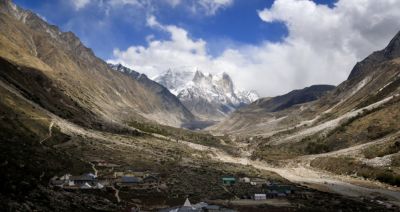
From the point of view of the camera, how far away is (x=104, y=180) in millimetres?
96125

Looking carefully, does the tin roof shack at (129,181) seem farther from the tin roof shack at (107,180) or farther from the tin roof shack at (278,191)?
the tin roof shack at (278,191)

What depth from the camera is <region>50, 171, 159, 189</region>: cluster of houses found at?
81019 millimetres

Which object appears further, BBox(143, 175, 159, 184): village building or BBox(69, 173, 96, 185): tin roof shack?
BBox(143, 175, 159, 184): village building

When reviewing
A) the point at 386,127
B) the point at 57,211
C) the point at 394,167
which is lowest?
the point at 57,211

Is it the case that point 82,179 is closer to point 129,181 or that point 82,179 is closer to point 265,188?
point 129,181

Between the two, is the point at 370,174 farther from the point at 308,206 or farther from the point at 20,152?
the point at 20,152

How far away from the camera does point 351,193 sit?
104 m

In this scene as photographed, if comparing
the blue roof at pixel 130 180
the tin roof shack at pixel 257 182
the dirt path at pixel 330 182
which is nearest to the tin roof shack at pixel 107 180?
the blue roof at pixel 130 180

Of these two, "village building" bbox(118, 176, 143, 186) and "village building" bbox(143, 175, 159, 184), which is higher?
"village building" bbox(143, 175, 159, 184)

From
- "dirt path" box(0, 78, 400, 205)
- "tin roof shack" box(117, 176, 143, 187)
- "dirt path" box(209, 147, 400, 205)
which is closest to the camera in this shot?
"tin roof shack" box(117, 176, 143, 187)

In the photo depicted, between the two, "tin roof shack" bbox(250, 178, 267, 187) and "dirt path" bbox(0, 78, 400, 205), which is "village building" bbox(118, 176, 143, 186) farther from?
"tin roof shack" bbox(250, 178, 267, 187)

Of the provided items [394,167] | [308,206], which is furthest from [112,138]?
[308,206]

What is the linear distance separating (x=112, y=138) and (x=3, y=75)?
4828 centimetres

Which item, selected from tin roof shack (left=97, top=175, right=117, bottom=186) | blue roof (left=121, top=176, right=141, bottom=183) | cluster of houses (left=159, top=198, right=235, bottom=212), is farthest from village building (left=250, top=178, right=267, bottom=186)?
cluster of houses (left=159, top=198, right=235, bottom=212)
